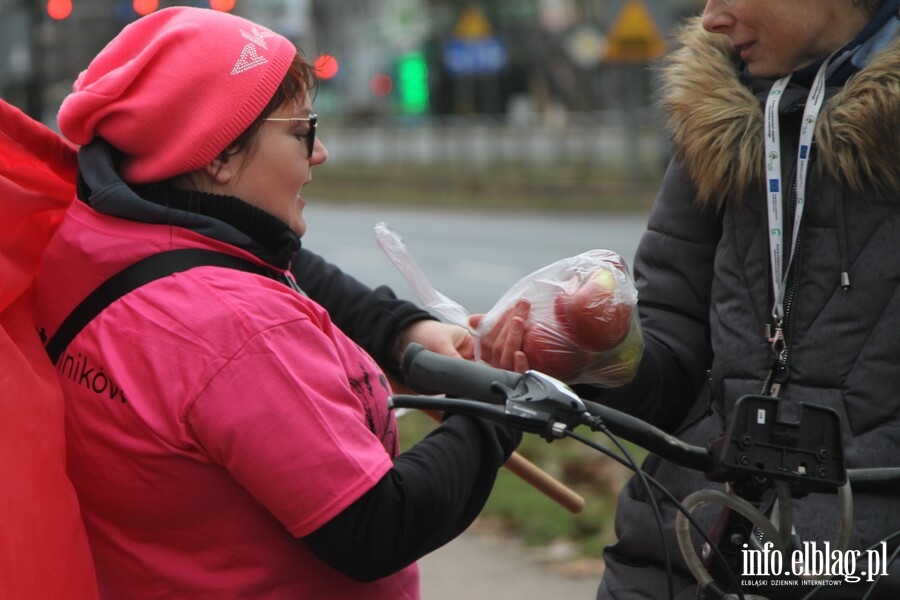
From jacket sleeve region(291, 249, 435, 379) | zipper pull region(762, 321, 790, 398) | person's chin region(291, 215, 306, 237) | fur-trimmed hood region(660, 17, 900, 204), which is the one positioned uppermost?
fur-trimmed hood region(660, 17, 900, 204)

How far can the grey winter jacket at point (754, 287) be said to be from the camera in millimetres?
2166

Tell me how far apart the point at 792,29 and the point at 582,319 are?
686 mm

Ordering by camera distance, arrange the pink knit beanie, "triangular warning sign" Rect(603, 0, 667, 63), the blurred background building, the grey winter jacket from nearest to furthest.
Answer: the pink knit beanie, the grey winter jacket, the blurred background building, "triangular warning sign" Rect(603, 0, 667, 63)

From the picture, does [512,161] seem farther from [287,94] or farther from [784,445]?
[784,445]

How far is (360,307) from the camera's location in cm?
274

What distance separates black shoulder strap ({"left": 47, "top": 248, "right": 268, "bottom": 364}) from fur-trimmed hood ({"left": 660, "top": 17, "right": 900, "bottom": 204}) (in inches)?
33.5

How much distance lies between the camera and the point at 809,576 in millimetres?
1978

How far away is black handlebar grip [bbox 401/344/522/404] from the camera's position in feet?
6.00

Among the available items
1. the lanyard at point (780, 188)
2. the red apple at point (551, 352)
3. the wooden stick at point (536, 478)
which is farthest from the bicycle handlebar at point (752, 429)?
the wooden stick at point (536, 478)

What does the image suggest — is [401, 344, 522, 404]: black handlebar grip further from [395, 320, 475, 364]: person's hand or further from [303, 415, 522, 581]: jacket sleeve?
[395, 320, 475, 364]: person's hand

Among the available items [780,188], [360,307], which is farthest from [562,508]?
[780,188]

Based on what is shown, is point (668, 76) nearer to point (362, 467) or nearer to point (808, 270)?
point (808, 270)

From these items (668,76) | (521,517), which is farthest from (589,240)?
(668,76)

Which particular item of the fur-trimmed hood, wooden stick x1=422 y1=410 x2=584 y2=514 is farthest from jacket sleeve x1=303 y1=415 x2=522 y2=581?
the fur-trimmed hood
